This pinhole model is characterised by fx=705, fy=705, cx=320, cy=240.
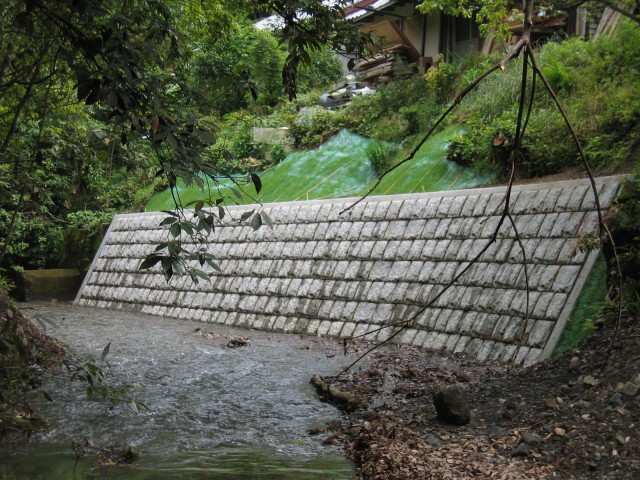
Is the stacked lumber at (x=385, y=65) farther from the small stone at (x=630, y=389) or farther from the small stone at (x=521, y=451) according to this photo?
the small stone at (x=521, y=451)

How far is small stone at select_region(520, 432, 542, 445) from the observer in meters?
4.73

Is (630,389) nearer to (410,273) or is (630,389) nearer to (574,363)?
(574,363)

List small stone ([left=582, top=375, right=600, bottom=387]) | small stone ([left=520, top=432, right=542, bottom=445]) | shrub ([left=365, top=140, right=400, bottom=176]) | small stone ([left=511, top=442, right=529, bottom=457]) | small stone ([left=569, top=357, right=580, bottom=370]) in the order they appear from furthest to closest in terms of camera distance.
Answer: shrub ([left=365, top=140, right=400, bottom=176]), small stone ([left=569, top=357, right=580, bottom=370]), small stone ([left=582, top=375, right=600, bottom=387]), small stone ([left=520, top=432, right=542, bottom=445]), small stone ([left=511, top=442, right=529, bottom=457])

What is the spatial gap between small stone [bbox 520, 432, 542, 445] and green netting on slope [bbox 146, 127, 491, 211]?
19.1ft

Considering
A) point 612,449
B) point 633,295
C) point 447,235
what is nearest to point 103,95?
point 612,449

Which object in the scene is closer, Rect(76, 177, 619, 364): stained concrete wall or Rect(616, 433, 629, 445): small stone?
Rect(616, 433, 629, 445): small stone

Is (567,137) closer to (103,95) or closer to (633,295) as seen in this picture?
(633,295)

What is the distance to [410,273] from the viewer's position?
8.70 metres

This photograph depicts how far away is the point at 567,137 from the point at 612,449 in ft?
19.2

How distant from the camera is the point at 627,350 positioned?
216 inches

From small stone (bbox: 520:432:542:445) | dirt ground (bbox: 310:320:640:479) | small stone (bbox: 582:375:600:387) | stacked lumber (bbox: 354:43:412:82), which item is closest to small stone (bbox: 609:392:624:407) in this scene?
dirt ground (bbox: 310:320:640:479)

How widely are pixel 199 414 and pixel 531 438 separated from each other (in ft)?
9.41

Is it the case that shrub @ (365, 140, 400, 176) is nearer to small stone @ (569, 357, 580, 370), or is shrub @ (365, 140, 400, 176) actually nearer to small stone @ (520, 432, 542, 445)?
small stone @ (569, 357, 580, 370)

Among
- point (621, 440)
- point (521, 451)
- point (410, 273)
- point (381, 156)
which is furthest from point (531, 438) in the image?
point (381, 156)
